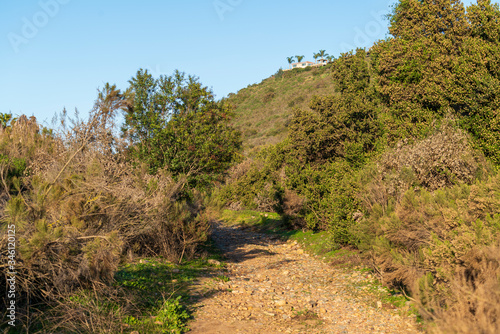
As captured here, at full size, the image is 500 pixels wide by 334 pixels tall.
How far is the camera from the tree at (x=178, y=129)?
13344 millimetres

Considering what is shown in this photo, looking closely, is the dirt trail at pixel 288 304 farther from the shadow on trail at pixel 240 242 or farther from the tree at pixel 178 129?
the tree at pixel 178 129

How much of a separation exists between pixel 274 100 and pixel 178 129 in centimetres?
5745

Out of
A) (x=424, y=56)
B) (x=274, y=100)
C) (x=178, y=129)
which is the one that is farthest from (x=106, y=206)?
(x=274, y=100)

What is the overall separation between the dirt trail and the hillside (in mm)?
32878

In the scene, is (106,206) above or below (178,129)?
below

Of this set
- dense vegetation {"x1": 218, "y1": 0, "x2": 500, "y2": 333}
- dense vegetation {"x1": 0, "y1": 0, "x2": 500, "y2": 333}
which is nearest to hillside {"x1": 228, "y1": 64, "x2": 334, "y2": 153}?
dense vegetation {"x1": 218, "y1": 0, "x2": 500, "y2": 333}

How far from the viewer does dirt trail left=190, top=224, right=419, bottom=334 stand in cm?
679

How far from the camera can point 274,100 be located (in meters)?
69.4

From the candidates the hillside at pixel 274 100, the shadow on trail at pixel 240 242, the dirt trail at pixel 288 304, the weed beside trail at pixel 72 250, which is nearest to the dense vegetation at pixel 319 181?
the weed beside trail at pixel 72 250

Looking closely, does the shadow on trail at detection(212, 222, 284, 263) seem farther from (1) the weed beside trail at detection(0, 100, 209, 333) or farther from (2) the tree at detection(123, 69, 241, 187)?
(1) the weed beside trail at detection(0, 100, 209, 333)

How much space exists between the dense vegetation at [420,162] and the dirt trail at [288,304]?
89 centimetres

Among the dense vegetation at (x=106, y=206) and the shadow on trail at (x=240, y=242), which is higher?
the dense vegetation at (x=106, y=206)

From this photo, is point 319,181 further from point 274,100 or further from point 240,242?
point 274,100

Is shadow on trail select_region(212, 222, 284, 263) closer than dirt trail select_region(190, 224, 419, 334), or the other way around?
dirt trail select_region(190, 224, 419, 334)
